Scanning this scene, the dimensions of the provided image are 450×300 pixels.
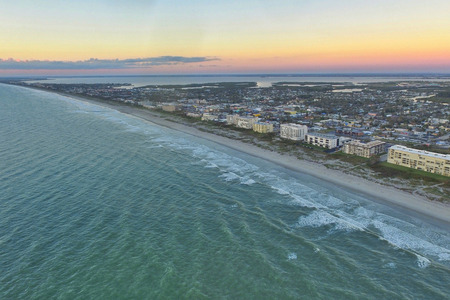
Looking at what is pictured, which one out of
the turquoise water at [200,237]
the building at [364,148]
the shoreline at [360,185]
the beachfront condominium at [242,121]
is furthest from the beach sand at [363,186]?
the beachfront condominium at [242,121]

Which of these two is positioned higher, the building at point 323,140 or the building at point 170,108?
the building at point 170,108

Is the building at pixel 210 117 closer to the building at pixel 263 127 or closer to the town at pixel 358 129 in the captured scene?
the town at pixel 358 129

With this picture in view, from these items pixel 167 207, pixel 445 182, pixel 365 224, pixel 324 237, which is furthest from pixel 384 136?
pixel 167 207

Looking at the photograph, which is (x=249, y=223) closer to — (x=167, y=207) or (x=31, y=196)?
(x=167, y=207)

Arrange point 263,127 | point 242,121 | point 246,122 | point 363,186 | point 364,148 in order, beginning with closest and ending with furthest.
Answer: point 363,186, point 364,148, point 263,127, point 246,122, point 242,121

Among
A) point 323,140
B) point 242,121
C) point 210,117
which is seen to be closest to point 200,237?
point 323,140

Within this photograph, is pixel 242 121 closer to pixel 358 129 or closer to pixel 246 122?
pixel 246 122

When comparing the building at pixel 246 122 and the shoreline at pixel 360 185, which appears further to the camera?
the building at pixel 246 122
